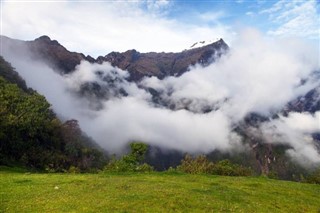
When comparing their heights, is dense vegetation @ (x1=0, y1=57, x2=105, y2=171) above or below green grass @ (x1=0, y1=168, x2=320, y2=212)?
above

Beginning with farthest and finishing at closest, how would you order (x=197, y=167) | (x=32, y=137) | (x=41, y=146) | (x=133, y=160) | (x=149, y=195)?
(x=41, y=146)
(x=32, y=137)
(x=197, y=167)
(x=133, y=160)
(x=149, y=195)

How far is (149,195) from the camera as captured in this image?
110 feet

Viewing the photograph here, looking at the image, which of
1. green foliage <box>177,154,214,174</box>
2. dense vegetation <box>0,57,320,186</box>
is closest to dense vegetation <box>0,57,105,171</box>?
dense vegetation <box>0,57,320,186</box>

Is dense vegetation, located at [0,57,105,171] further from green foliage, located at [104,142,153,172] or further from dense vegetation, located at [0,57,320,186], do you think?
green foliage, located at [104,142,153,172]

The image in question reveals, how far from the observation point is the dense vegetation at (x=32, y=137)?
109m

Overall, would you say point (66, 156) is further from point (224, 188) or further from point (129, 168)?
point (224, 188)

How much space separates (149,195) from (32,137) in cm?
11163

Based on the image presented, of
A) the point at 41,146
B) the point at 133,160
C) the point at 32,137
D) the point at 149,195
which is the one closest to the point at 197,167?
the point at 133,160

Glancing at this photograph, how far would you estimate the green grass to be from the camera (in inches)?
1184

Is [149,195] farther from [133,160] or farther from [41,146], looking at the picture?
[41,146]

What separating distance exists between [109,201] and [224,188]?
1382cm

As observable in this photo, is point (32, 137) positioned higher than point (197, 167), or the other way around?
point (32, 137)

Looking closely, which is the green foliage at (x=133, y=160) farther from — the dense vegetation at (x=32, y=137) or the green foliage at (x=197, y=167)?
the dense vegetation at (x=32, y=137)

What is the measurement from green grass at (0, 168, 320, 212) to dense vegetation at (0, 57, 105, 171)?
50.5 m
